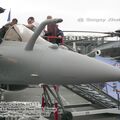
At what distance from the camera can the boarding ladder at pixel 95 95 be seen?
13.3 metres

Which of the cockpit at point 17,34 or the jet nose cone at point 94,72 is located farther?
the cockpit at point 17,34

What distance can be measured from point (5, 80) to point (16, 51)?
1.92 feet

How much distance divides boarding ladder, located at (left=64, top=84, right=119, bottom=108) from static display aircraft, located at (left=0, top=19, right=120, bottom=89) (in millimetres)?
5842

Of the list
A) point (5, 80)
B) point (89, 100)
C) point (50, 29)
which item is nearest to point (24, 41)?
point (5, 80)

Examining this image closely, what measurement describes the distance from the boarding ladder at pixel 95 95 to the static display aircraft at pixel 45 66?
19.2ft

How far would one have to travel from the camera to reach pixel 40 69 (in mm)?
7246

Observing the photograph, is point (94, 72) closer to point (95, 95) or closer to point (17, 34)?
point (17, 34)

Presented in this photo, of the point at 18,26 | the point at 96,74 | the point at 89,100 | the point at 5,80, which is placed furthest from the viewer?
the point at 89,100

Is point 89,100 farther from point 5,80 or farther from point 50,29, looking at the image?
point 5,80

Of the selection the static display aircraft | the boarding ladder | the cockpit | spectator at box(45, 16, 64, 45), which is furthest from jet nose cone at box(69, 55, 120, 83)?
the boarding ladder

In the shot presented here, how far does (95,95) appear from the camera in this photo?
1384cm

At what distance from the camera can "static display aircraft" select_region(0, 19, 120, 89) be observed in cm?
709

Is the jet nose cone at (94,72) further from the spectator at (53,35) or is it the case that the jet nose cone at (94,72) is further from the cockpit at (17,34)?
the spectator at (53,35)

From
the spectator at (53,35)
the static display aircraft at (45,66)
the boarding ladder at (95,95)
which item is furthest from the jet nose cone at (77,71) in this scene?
the boarding ladder at (95,95)
